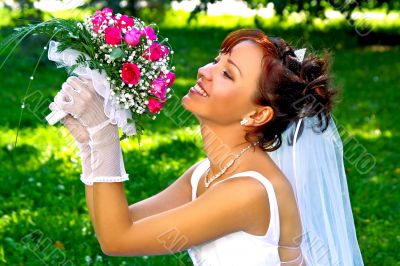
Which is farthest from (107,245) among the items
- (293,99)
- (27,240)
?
(27,240)

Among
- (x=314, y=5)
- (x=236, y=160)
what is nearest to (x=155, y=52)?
(x=236, y=160)

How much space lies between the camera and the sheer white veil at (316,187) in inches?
128

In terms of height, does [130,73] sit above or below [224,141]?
above

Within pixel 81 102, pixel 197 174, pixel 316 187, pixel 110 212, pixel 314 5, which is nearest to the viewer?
pixel 81 102

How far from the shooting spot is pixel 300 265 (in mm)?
3191

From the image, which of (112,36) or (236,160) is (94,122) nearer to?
(112,36)

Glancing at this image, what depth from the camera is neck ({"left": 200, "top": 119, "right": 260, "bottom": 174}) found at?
9.94 feet

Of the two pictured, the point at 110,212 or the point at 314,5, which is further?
the point at 314,5

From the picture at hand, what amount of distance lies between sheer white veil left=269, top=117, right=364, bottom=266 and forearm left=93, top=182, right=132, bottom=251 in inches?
29.8

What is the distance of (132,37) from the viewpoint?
2.83 metres

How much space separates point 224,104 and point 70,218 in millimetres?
2517

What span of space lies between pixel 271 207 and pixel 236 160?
0.74 ft

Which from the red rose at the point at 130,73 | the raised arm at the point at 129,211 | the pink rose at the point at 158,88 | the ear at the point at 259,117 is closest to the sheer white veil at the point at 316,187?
the ear at the point at 259,117

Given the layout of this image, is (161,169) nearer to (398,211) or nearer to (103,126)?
(398,211)
